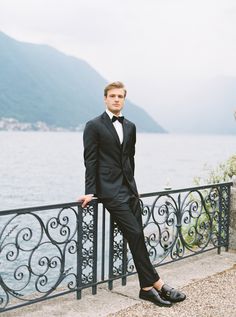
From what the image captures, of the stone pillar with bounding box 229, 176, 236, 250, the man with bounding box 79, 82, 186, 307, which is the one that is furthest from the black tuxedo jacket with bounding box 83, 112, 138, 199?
the stone pillar with bounding box 229, 176, 236, 250

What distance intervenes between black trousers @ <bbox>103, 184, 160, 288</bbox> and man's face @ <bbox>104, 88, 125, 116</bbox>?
0.79 metres

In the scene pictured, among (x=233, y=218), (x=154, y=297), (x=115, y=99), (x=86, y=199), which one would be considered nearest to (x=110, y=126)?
(x=115, y=99)

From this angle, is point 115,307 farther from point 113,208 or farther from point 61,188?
point 61,188

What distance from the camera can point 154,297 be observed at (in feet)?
15.5

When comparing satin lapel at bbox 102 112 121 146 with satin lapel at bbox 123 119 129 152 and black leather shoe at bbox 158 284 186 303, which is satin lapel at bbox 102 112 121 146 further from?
black leather shoe at bbox 158 284 186 303

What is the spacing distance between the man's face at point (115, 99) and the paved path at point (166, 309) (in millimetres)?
1912

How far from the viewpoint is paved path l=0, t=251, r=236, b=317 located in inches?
177

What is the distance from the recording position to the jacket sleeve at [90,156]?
4.64 meters

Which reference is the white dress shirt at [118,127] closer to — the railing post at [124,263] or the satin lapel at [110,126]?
the satin lapel at [110,126]

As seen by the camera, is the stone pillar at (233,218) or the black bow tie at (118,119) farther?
the stone pillar at (233,218)

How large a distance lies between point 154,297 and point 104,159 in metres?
1.45

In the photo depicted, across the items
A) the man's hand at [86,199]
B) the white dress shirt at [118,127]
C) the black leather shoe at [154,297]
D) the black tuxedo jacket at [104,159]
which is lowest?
the black leather shoe at [154,297]

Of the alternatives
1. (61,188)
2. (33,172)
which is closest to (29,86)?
(33,172)

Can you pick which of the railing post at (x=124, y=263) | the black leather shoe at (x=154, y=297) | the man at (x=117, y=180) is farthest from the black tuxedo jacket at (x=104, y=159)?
the black leather shoe at (x=154, y=297)
